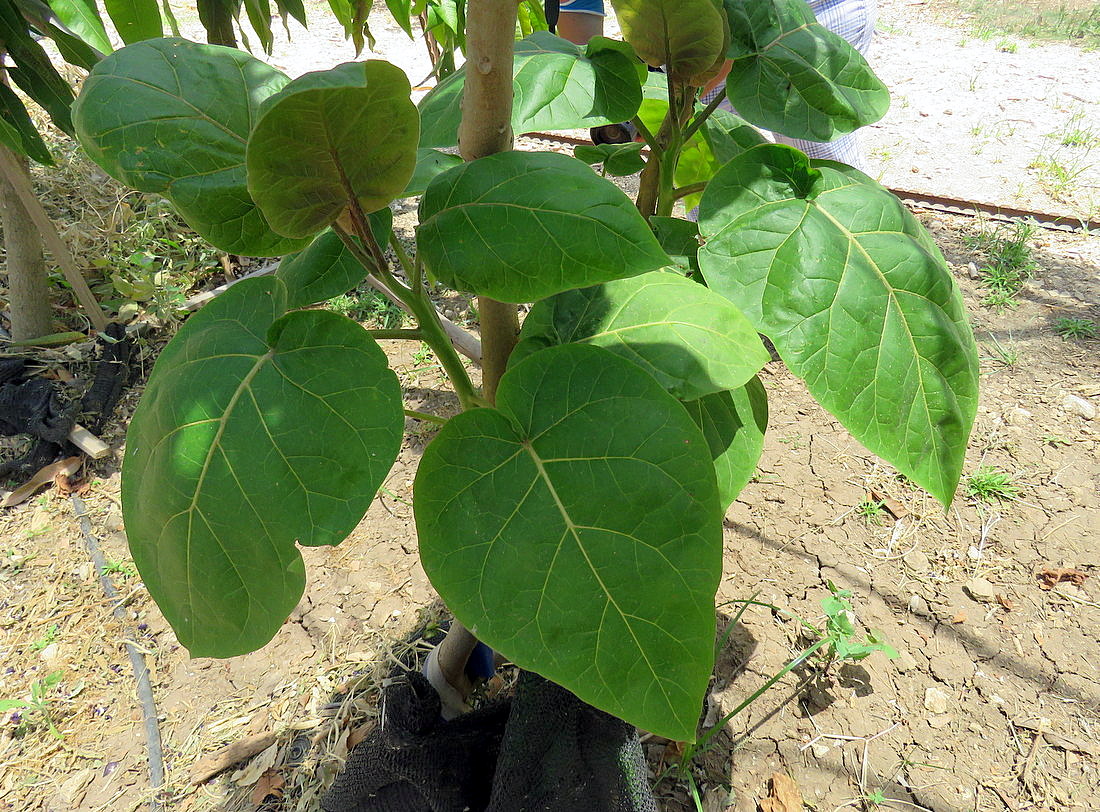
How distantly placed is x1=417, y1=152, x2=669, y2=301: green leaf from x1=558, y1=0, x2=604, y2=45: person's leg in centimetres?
270

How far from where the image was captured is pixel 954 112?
4.11 m

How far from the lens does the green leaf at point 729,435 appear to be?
0.89 m

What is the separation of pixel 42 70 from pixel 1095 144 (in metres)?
4.36

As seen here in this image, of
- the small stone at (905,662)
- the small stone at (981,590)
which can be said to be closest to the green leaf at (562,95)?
the small stone at (905,662)

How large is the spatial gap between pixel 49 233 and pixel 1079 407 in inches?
124

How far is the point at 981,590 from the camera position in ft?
5.48

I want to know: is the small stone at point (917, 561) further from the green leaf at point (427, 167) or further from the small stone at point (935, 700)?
the green leaf at point (427, 167)

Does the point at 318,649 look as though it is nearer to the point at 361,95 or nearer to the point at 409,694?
the point at 409,694

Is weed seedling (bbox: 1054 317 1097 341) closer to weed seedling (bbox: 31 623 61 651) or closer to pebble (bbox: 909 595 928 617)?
pebble (bbox: 909 595 928 617)

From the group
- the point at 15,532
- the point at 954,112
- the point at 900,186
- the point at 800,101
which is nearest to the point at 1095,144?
the point at 954,112

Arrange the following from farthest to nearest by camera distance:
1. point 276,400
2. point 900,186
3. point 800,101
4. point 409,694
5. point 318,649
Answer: point 900,186 → point 318,649 → point 409,694 → point 800,101 → point 276,400

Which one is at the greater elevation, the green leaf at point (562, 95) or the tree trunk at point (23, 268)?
the green leaf at point (562, 95)

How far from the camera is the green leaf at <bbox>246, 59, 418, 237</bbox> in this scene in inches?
19.6

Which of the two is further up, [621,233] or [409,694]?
[621,233]
